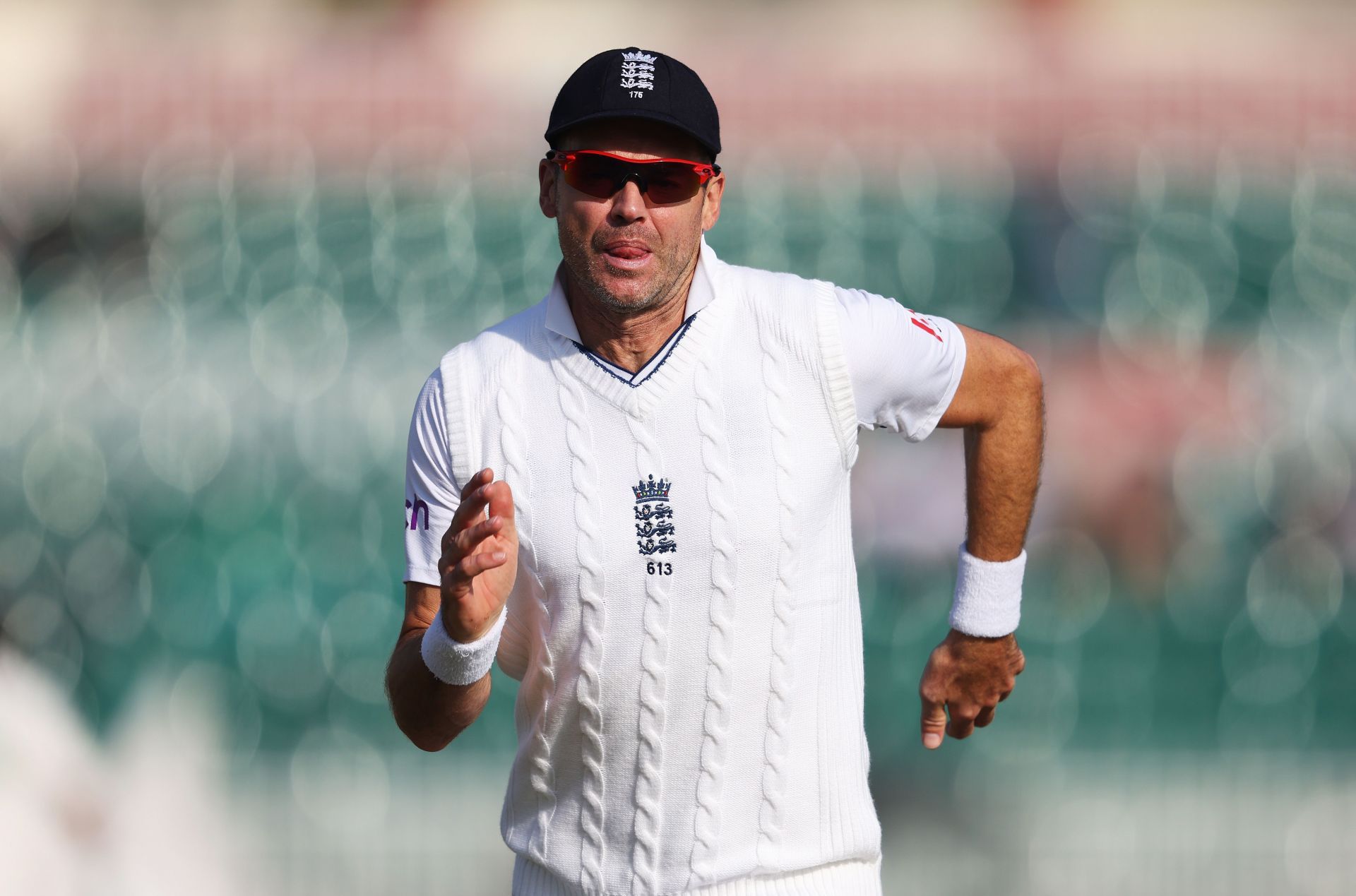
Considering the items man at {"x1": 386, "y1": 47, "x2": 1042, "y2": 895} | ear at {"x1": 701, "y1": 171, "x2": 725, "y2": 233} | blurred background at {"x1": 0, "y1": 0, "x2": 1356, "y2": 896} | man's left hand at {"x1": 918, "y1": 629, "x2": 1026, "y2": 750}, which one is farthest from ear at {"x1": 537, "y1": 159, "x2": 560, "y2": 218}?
blurred background at {"x1": 0, "y1": 0, "x2": 1356, "y2": 896}

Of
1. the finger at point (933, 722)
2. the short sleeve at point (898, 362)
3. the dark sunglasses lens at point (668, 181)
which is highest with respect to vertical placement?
the dark sunglasses lens at point (668, 181)

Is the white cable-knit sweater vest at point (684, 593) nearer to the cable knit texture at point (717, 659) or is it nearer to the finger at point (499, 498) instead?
the cable knit texture at point (717, 659)

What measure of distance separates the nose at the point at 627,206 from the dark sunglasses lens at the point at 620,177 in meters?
0.01

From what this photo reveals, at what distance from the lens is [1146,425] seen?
15.2ft

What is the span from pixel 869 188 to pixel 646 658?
9.16ft

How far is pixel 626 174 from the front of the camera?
7.05 feet

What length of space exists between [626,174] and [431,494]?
53 centimetres

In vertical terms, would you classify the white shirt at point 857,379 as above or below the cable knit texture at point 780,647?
above

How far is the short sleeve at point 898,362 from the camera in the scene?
225 centimetres

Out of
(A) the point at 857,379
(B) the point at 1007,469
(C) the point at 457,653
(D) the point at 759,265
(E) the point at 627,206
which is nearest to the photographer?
(C) the point at 457,653

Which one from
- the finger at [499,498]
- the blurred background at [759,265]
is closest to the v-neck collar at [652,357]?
the finger at [499,498]

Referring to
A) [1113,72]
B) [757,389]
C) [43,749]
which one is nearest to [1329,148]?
[1113,72]

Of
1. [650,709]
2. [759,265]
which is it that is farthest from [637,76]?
[759,265]

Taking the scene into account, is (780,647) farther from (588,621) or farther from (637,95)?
(637,95)
